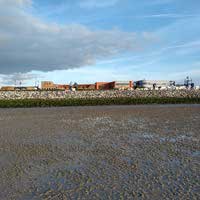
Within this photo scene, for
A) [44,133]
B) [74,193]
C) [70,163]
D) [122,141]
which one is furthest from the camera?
[44,133]

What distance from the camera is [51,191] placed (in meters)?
5.84

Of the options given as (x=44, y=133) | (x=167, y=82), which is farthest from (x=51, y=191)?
(x=167, y=82)

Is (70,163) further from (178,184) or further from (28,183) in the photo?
(178,184)

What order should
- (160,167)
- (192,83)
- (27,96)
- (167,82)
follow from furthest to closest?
(167,82) < (192,83) < (27,96) < (160,167)

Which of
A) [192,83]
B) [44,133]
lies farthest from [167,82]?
[44,133]

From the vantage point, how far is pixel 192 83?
114562 millimetres

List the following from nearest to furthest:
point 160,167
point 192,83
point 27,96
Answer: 1. point 160,167
2. point 27,96
3. point 192,83

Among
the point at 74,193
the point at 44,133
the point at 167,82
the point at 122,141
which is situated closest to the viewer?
the point at 74,193

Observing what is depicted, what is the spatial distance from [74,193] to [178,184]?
2476 millimetres

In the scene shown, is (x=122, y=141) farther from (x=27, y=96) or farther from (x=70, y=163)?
(x=27, y=96)

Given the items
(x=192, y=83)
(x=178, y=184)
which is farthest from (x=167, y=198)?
(x=192, y=83)

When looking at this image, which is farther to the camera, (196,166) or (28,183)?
(196,166)

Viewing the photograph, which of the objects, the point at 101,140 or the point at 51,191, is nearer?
the point at 51,191

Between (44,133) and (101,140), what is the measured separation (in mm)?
3772
